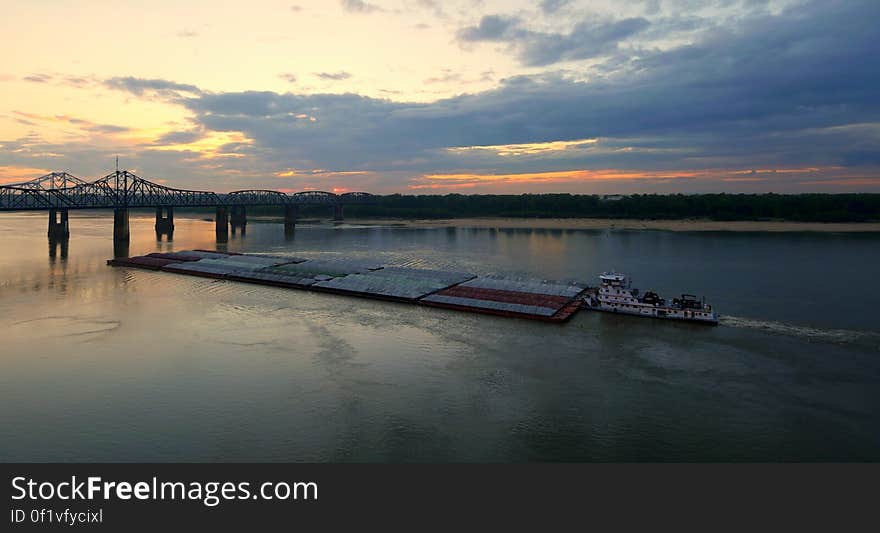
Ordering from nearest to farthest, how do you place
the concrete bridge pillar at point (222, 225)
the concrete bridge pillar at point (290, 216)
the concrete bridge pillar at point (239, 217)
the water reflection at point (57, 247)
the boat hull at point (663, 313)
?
the boat hull at point (663, 313) < the water reflection at point (57, 247) < the concrete bridge pillar at point (222, 225) < the concrete bridge pillar at point (239, 217) < the concrete bridge pillar at point (290, 216)

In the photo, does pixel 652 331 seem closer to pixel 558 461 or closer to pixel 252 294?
pixel 558 461

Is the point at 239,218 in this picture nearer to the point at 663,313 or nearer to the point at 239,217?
the point at 239,217

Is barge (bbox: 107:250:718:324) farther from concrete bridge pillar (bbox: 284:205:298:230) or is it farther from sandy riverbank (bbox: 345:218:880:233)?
sandy riverbank (bbox: 345:218:880:233)

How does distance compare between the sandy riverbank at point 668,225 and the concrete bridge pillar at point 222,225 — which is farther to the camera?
the sandy riverbank at point 668,225

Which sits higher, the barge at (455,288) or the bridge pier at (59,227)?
the bridge pier at (59,227)

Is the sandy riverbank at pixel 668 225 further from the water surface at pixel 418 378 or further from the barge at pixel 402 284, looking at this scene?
the barge at pixel 402 284

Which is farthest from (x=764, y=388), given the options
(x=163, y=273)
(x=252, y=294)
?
(x=163, y=273)

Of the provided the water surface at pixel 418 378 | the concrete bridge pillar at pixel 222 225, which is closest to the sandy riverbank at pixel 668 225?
the concrete bridge pillar at pixel 222 225
